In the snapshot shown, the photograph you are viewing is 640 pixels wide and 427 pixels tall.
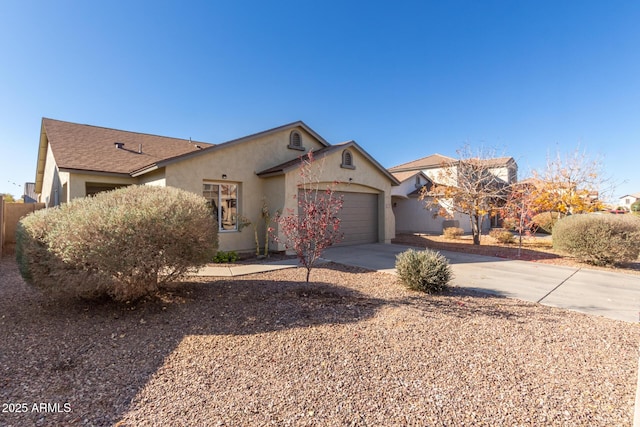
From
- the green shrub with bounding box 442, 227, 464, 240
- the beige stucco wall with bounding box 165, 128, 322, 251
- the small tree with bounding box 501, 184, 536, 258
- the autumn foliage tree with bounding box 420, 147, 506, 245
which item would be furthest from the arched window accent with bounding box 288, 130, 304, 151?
the green shrub with bounding box 442, 227, 464, 240

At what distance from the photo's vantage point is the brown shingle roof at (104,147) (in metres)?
11.1

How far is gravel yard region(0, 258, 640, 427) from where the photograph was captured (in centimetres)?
254

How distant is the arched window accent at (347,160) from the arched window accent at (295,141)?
80.1 inches

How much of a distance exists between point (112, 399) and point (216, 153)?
30.2 ft

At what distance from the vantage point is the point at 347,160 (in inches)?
521

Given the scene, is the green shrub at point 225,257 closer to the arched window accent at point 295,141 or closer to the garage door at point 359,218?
the garage door at point 359,218

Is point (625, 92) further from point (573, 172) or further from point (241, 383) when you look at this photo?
point (241, 383)

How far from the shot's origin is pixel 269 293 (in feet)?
19.8

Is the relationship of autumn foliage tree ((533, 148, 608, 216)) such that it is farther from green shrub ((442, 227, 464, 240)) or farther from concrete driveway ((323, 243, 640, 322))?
concrete driveway ((323, 243, 640, 322))

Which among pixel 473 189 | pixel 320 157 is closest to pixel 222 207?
pixel 320 157

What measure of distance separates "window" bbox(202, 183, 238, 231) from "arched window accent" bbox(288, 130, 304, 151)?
3371mm

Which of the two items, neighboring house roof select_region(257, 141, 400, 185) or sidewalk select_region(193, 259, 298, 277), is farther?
neighboring house roof select_region(257, 141, 400, 185)

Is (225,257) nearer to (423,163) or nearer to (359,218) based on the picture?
(359,218)

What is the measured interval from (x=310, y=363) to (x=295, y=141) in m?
11.2
